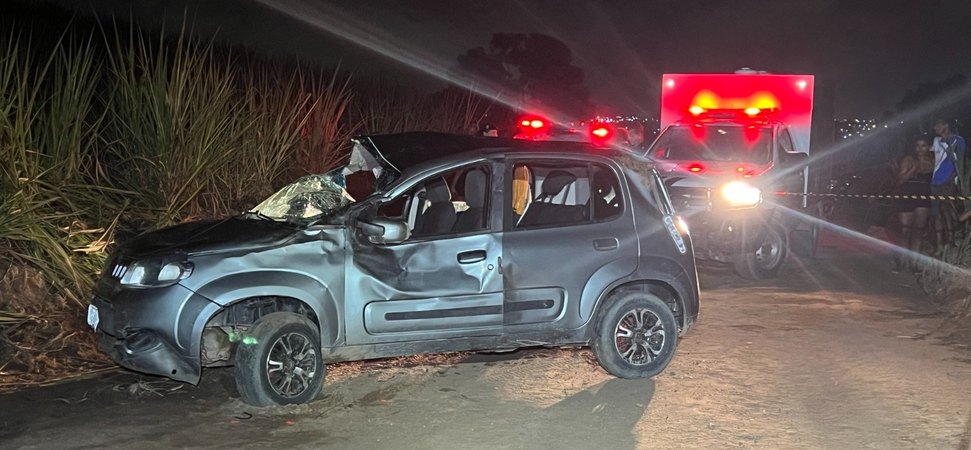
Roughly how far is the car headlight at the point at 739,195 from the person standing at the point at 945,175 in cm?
249

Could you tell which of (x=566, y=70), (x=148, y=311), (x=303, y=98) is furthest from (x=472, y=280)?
(x=566, y=70)

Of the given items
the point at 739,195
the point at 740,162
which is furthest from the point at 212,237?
the point at 740,162

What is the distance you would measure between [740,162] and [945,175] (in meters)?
2.57

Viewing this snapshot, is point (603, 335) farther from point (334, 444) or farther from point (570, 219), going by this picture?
point (334, 444)

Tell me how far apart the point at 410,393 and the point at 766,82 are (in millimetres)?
9994

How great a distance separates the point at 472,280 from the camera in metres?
6.16

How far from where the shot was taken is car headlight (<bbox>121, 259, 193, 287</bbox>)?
547 centimetres

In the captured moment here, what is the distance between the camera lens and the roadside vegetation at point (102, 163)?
22.7ft

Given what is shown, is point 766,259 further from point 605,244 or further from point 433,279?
point 433,279

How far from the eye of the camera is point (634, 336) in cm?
667

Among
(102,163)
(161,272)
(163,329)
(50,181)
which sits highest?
(102,163)

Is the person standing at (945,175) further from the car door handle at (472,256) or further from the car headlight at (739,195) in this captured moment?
the car door handle at (472,256)

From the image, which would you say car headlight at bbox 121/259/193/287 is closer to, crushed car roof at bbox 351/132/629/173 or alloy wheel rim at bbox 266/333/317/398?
alloy wheel rim at bbox 266/333/317/398

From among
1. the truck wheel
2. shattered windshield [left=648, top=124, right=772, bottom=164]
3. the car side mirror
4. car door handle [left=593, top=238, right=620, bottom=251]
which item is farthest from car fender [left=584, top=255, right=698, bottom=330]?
shattered windshield [left=648, top=124, right=772, bottom=164]
